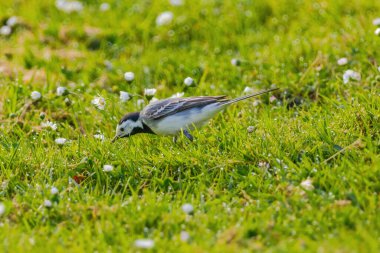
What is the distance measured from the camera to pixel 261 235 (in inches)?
206

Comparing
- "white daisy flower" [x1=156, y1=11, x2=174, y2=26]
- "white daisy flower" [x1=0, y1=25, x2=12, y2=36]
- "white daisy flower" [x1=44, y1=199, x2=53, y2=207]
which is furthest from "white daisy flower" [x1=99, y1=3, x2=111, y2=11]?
"white daisy flower" [x1=44, y1=199, x2=53, y2=207]

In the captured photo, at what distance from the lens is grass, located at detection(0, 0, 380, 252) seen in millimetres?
5355

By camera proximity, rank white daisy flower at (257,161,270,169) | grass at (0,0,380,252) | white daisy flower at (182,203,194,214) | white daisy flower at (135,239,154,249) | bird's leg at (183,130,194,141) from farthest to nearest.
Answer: bird's leg at (183,130,194,141) < white daisy flower at (257,161,270,169) < white daisy flower at (182,203,194,214) < grass at (0,0,380,252) < white daisy flower at (135,239,154,249)

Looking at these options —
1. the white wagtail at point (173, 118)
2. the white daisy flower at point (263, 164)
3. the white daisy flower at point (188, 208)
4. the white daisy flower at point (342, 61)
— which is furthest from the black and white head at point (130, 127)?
the white daisy flower at point (342, 61)

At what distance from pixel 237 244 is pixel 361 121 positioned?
2208mm

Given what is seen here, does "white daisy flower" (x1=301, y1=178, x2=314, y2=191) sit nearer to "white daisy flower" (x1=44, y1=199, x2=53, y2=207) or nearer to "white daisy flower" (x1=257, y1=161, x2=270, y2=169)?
"white daisy flower" (x1=257, y1=161, x2=270, y2=169)

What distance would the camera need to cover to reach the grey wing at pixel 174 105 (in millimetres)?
7234

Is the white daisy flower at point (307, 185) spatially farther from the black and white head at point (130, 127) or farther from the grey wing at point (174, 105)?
the black and white head at point (130, 127)

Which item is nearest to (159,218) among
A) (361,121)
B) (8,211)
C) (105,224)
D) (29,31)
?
(105,224)

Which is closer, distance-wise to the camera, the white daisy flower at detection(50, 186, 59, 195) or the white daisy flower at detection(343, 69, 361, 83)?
the white daisy flower at detection(50, 186, 59, 195)

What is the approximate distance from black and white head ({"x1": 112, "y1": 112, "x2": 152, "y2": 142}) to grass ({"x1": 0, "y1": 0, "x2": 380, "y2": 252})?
0.09 meters

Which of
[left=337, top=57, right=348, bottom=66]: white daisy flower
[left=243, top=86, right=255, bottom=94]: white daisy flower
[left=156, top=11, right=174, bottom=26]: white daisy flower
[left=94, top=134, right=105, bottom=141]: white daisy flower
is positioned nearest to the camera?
[left=94, top=134, right=105, bottom=141]: white daisy flower

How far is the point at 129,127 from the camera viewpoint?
7.21m

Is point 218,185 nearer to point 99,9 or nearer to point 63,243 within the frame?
point 63,243
